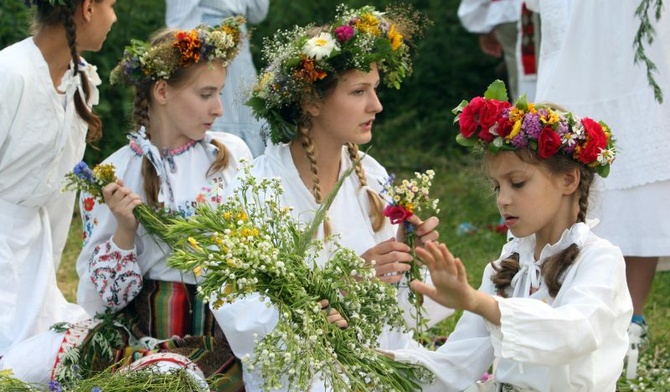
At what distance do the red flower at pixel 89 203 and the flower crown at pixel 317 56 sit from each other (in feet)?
2.72

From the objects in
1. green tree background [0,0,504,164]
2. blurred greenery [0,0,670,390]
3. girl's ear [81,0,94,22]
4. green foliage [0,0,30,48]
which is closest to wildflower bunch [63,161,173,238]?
girl's ear [81,0,94,22]

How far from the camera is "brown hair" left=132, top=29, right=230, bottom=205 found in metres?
5.05

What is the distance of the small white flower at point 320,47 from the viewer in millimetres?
4473

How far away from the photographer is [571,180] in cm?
405

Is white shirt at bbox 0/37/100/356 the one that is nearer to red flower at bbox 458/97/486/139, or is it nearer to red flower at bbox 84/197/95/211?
red flower at bbox 84/197/95/211

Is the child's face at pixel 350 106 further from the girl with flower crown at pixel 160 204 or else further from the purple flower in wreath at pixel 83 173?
the purple flower in wreath at pixel 83 173

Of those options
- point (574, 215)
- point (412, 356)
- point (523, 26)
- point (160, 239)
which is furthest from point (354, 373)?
point (523, 26)

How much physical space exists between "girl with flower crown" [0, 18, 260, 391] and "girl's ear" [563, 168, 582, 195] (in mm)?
1471

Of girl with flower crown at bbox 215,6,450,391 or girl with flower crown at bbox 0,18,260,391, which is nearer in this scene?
girl with flower crown at bbox 215,6,450,391

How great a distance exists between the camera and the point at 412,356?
416 centimetres

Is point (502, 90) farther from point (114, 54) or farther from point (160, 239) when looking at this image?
point (114, 54)

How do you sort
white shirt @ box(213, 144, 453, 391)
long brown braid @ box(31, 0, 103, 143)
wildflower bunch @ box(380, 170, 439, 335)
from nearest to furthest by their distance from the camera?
wildflower bunch @ box(380, 170, 439, 335) < white shirt @ box(213, 144, 453, 391) < long brown braid @ box(31, 0, 103, 143)

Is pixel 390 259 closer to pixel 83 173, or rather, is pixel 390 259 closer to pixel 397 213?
pixel 397 213

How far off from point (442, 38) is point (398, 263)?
265 inches
